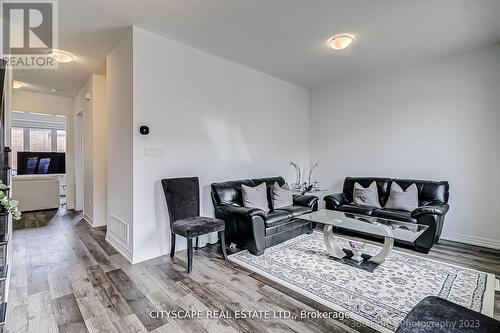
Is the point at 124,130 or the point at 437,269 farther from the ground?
the point at 124,130

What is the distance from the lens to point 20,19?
8.82ft

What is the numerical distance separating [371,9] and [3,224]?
3815 millimetres

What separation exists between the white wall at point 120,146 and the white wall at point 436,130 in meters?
3.92

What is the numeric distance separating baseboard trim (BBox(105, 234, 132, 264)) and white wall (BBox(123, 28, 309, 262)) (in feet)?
0.54

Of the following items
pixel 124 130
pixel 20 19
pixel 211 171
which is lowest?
pixel 211 171

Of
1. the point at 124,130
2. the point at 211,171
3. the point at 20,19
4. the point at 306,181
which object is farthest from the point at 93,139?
the point at 306,181

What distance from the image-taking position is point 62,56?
362cm

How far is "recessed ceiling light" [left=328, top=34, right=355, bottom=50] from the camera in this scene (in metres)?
3.11

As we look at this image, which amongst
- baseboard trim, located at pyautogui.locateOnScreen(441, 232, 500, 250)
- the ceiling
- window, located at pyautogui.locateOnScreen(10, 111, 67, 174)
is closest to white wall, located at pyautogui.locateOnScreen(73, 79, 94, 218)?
the ceiling

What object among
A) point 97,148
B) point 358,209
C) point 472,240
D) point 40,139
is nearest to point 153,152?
point 97,148

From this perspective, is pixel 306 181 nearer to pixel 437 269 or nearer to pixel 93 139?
pixel 437 269

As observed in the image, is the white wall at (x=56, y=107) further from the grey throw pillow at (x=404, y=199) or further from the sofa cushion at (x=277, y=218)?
the grey throw pillow at (x=404, y=199)

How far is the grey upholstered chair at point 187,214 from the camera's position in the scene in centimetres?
270

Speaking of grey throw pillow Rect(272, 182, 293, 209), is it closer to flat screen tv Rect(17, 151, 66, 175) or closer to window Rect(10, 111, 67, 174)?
flat screen tv Rect(17, 151, 66, 175)
